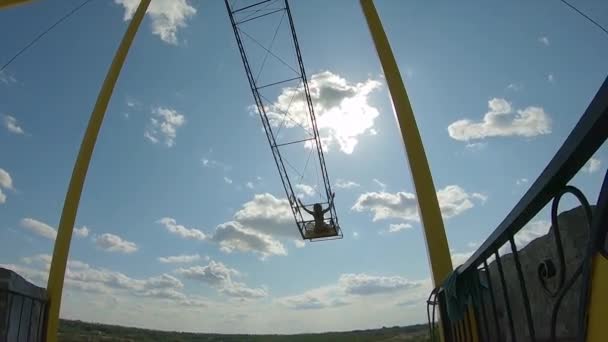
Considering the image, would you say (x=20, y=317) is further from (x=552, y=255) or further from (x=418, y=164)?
(x=418, y=164)

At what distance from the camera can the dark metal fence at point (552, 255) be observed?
5.00ft

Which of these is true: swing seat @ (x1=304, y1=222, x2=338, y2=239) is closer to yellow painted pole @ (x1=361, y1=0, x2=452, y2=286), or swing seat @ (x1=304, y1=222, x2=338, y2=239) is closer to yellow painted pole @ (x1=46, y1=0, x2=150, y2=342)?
yellow painted pole @ (x1=361, y1=0, x2=452, y2=286)

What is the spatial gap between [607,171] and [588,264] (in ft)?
1.41

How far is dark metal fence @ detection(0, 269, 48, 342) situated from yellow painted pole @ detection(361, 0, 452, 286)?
8146mm

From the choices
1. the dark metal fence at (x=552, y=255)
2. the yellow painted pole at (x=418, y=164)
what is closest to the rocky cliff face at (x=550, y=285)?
the dark metal fence at (x=552, y=255)

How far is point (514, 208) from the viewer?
2.29 meters

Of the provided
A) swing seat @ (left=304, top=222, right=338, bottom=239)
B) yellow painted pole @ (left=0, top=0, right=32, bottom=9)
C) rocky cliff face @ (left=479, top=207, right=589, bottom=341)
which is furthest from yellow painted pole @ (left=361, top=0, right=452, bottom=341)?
yellow painted pole @ (left=0, top=0, right=32, bottom=9)

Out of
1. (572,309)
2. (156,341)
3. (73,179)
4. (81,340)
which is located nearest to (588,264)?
(572,309)

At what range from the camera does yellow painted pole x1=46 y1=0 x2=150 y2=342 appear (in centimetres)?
1108

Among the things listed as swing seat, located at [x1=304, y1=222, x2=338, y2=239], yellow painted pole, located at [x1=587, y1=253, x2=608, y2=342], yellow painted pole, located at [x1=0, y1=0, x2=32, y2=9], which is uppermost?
yellow painted pole, located at [x1=0, y1=0, x2=32, y2=9]

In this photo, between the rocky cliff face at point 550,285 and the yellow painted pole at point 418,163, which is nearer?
the rocky cliff face at point 550,285

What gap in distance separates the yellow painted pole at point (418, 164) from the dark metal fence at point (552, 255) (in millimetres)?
4434

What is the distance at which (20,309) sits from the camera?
657 centimetres

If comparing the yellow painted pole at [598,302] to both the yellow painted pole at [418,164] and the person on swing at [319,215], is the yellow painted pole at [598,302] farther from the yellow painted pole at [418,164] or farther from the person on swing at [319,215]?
the person on swing at [319,215]
